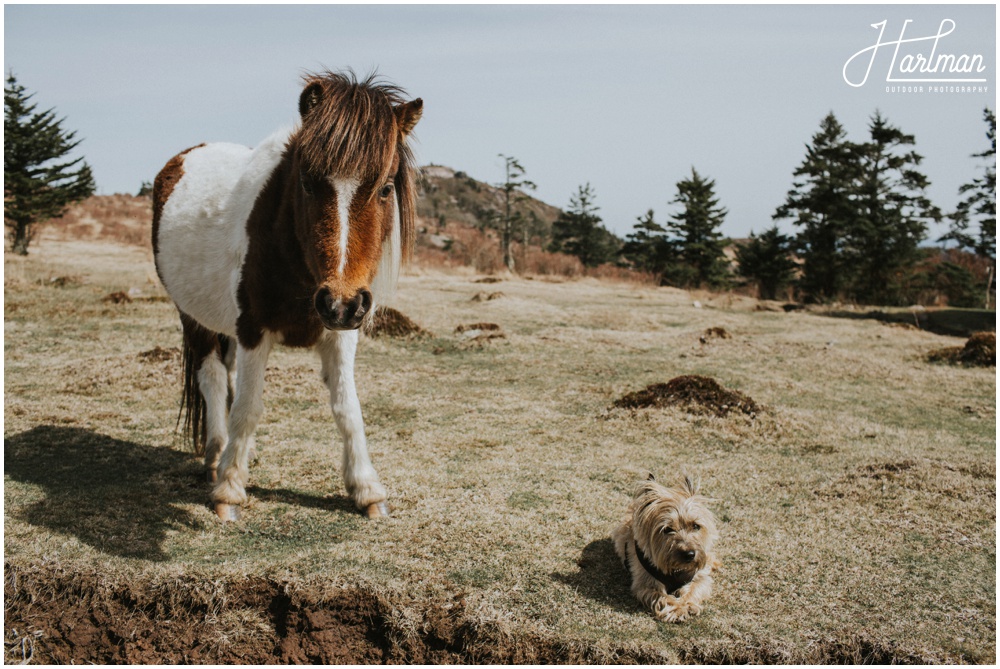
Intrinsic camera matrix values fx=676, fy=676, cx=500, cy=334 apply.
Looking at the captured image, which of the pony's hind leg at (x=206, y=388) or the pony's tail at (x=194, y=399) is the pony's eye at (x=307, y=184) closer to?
the pony's hind leg at (x=206, y=388)

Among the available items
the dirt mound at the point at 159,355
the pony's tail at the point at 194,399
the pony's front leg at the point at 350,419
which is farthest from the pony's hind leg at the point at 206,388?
the dirt mound at the point at 159,355

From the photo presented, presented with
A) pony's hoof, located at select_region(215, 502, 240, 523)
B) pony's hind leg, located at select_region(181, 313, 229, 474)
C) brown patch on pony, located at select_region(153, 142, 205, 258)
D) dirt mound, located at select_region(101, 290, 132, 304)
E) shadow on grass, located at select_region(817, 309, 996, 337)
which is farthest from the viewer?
shadow on grass, located at select_region(817, 309, 996, 337)

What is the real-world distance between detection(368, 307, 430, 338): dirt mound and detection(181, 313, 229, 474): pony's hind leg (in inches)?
203

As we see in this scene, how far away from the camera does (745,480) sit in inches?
221

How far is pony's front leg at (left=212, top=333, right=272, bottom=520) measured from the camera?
14.0ft

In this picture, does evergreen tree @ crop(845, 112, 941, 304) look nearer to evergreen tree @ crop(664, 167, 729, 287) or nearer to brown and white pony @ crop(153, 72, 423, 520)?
evergreen tree @ crop(664, 167, 729, 287)

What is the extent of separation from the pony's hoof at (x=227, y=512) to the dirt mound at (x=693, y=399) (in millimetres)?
4217

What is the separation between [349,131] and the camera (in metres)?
3.45

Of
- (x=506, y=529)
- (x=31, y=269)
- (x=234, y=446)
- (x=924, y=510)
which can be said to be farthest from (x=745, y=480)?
(x=31, y=269)

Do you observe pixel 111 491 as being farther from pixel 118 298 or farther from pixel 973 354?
pixel 973 354

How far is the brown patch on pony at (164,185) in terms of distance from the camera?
5.45 metres

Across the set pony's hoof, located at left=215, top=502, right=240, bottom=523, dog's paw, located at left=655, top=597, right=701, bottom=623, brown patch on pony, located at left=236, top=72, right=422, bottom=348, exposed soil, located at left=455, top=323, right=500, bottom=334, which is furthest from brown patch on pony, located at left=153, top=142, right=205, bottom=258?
exposed soil, located at left=455, top=323, right=500, bottom=334

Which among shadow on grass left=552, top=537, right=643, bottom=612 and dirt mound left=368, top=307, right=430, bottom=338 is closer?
shadow on grass left=552, top=537, right=643, bottom=612

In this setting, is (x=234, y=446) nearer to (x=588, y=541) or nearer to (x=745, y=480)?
(x=588, y=541)
